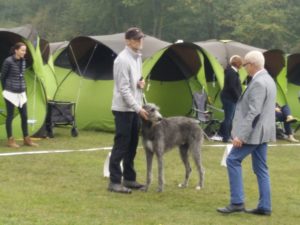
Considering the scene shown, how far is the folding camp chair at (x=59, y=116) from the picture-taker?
41.8 ft

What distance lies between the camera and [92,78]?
1445 centimetres

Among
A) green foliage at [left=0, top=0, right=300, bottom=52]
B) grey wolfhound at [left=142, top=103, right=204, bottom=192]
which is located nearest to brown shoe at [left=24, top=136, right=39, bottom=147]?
grey wolfhound at [left=142, top=103, right=204, bottom=192]

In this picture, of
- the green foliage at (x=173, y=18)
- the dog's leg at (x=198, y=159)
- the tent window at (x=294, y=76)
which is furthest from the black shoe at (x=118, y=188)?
the green foliage at (x=173, y=18)

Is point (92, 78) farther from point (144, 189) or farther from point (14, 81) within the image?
point (144, 189)

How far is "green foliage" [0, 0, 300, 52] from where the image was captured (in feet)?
143

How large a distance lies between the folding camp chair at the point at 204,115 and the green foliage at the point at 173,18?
96.3 ft

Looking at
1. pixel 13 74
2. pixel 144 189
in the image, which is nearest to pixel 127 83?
pixel 144 189

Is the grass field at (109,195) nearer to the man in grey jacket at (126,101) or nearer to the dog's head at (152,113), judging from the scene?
the man in grey jacket at (126,101)

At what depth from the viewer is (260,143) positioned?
651cm

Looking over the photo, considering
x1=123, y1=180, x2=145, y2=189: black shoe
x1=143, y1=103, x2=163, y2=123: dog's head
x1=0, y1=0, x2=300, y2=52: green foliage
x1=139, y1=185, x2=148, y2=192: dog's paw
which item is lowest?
x1=139, y1=185, x2=148, y2=192: dog's paw

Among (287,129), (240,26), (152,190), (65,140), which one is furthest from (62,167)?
(240,26)

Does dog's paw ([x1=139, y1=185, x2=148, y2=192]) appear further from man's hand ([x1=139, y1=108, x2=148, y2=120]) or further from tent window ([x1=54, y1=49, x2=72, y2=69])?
tent window ([x1=54, y1=49, x2=72, y2=69])

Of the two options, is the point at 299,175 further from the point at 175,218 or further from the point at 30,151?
the point at 30,151

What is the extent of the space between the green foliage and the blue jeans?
36.7 metres
